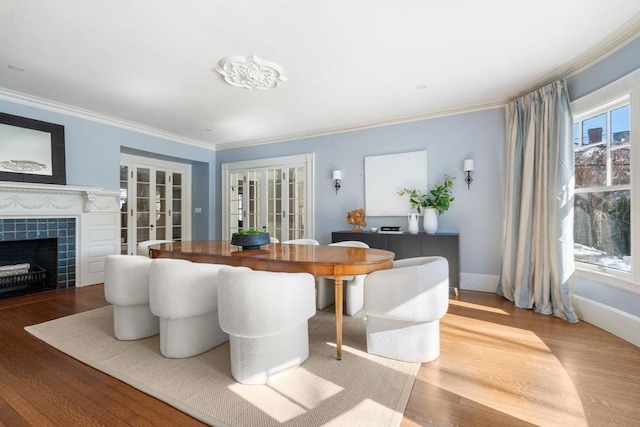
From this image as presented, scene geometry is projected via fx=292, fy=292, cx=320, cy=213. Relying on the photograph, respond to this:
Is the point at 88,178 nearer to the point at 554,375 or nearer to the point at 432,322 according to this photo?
the point at 432,322

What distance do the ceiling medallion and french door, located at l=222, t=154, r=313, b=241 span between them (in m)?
2.05

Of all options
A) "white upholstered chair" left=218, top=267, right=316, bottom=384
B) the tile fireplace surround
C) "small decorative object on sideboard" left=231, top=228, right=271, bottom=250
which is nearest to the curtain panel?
"white upholstered chair" left=218, top=267, right=316, bottom=384

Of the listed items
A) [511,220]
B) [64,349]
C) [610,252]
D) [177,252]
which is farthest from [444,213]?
[64,349]

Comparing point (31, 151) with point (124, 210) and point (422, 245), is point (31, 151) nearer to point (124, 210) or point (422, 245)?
point (124, 210)

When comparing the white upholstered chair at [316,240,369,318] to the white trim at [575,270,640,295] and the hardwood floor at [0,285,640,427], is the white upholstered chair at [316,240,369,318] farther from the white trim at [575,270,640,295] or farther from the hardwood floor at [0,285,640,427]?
the white trim at [575,270,640,295]

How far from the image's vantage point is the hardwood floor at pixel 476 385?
149cm

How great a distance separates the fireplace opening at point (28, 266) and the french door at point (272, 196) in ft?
8.41

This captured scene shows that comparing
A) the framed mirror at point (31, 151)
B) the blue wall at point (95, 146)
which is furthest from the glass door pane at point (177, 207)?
the framed mirror at point (31, 151)

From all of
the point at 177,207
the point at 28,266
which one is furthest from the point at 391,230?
the point at 28,266

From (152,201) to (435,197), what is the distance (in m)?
5.26

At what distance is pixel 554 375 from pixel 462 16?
2562 millimetres

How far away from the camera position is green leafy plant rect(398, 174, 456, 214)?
388cm

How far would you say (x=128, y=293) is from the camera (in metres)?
2.29

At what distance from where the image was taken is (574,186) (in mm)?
2984
